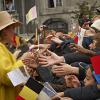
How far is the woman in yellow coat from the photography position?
17.0 ft

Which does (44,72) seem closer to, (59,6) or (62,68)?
(62,68)

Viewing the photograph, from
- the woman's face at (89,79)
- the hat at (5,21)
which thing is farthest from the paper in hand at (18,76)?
the woman's face at (89,79)

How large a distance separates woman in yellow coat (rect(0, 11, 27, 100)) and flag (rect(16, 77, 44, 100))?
21 centimetres

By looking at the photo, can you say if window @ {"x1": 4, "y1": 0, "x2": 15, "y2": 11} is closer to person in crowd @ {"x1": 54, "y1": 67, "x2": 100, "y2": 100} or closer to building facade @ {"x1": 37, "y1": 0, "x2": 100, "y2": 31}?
building facade @ {"x1": 37, "y1": 0, "x2": 100, "y2": 31}

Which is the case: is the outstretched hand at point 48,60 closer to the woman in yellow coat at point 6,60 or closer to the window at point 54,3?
the woman in yellow coat at point 6,60

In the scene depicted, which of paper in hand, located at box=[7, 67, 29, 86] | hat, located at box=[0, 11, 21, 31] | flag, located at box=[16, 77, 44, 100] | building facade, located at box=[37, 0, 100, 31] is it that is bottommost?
building facade, located at box=[37, 0, 100, 31]

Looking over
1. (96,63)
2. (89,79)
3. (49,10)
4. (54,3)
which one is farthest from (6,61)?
(54,3)

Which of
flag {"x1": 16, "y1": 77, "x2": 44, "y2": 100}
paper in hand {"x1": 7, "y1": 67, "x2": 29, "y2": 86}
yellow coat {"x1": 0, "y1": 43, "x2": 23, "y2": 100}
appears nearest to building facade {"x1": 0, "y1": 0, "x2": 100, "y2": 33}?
yellow coat {"x1": 0, "y1": 43, "x2": 23, "y2": 100}

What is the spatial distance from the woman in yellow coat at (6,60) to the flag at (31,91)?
21cm

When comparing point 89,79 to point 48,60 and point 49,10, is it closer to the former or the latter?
point 48,60

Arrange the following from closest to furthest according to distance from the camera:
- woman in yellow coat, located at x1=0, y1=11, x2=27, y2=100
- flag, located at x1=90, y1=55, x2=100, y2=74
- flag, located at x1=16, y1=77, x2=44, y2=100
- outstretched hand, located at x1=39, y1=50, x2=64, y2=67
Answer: flag, located at x1=90, y1=55, x2=100, y2=74, flag, located at x1=16, y1=77, x2=44, y2=100, woman in yellow coat, located at x1=0, y1=11, x2=27, y2=100, outstretched hand, located at x1=39, y1=50, x2=64, y2=67

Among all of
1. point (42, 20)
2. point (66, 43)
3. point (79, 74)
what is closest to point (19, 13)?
point (42, 20)

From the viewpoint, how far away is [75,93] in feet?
15.9

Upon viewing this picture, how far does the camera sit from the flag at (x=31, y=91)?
5.07 metres
